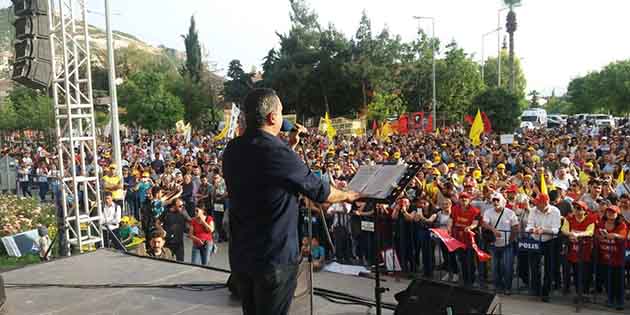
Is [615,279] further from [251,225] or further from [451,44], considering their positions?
[451,44]

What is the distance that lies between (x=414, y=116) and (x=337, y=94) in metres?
18.0

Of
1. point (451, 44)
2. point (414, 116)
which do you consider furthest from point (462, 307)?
point (451, 44)

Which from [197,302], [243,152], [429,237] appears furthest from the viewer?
[429,237]

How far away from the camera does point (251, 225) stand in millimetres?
3074

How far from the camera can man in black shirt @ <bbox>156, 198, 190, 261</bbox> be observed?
912cm

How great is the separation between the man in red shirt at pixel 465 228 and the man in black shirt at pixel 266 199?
5558 millimetres

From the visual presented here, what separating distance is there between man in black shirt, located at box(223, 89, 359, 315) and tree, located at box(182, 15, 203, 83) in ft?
194

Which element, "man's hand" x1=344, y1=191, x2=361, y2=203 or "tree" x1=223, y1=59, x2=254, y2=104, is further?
"tree" x1=223, y1=59, x2=254, y2=104

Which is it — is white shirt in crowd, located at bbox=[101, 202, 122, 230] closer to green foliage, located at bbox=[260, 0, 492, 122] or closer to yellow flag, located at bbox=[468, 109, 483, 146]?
yellow flag, located at bbox=[468, 109, 483, 146]

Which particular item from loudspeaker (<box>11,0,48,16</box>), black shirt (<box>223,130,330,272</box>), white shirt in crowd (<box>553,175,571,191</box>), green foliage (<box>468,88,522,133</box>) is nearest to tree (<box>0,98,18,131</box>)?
green foliage (<box>468,88,522,133</box>)

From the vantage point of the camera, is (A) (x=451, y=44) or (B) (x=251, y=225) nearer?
(B) (x=251, y=225)

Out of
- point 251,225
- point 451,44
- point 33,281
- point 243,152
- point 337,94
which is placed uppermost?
point 451,44

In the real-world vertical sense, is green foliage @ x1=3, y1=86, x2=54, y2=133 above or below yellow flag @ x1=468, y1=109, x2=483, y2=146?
above

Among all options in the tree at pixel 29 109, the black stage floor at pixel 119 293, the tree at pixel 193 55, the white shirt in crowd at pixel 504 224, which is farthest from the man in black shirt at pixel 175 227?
the tree at pixel 193 55
